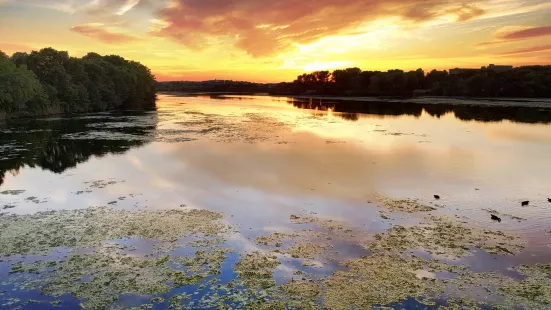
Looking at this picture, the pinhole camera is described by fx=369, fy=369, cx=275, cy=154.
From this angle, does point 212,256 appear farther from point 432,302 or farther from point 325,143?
point 325,143

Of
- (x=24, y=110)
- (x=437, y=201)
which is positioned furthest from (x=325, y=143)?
(x=24, y=110)

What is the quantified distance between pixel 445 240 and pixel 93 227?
1583cm

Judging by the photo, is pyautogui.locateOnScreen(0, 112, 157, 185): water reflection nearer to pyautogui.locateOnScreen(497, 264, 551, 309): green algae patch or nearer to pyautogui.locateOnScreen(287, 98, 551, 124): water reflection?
pyautogui.locateOnScreen(497, 264, 551, 309): green algae patch

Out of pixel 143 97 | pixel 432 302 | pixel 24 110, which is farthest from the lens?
pixel 143 97

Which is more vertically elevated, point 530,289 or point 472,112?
point 472,112

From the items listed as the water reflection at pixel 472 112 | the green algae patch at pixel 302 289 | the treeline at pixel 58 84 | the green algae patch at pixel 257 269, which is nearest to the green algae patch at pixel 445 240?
the green algae patch at pixel 302 289

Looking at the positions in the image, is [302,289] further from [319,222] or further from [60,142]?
[60,142]

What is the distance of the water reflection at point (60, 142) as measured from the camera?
105 ft

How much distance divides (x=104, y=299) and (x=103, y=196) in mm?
12128

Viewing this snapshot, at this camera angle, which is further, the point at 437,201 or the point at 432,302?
the point at 437,201

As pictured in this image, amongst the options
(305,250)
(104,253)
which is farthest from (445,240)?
(104,253)

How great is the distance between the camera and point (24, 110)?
6712cm

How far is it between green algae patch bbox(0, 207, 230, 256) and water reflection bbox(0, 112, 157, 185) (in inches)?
423

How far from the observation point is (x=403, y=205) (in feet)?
67.5
